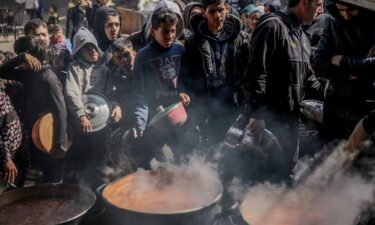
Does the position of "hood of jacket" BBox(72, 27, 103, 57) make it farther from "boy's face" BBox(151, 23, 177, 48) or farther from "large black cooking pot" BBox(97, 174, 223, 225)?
"large black cooking pot" BBox(97, 174, 223, 225)

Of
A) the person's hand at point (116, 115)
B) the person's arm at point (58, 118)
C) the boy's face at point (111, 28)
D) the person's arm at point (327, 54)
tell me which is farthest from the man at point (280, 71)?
the boy's face at point (111, 28)

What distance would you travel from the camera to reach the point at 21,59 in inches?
167

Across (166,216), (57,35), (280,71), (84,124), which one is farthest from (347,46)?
(57,35)

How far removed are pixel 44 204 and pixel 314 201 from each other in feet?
7.68

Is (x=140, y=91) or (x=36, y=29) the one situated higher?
(x=36, y=29)

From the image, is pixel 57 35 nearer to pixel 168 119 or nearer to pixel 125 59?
pixel 125 59

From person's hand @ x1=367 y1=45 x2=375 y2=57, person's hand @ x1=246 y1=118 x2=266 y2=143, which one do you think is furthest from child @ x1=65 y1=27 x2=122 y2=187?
person's hand @ x1=367 y1=45 x2=375 y2=57

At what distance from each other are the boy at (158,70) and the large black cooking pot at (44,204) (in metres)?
1.06

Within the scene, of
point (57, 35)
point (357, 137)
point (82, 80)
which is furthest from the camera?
point (57, 35)

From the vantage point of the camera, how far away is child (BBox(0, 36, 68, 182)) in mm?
4273

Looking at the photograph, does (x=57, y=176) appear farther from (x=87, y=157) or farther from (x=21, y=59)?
(x=21, y=59)

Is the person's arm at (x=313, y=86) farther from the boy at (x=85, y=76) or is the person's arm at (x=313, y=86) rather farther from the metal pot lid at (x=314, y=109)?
the boy at (x=85, y=76)

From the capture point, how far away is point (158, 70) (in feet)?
13.5

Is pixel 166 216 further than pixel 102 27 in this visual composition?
No
